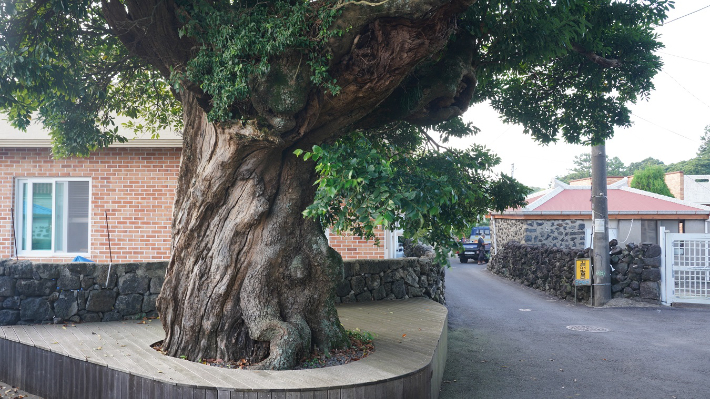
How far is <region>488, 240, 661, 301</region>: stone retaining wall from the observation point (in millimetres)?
13695

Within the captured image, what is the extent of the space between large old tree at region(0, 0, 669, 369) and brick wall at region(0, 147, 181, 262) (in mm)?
3201

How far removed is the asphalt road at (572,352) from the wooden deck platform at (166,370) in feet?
2.94

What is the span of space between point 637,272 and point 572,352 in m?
6.40

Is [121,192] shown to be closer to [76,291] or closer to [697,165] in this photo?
[76,291]

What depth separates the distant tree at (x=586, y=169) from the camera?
68.7 metres

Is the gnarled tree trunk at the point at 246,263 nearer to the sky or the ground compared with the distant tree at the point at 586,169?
nearer to the ground

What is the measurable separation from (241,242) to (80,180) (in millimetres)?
7038

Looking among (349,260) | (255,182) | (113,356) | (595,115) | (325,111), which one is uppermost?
(595,115)

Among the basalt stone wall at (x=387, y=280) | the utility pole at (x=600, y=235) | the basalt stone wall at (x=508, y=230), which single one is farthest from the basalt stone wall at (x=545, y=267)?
the basalt stone wall at (x=387, y=280)

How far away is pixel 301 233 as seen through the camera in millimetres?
6480

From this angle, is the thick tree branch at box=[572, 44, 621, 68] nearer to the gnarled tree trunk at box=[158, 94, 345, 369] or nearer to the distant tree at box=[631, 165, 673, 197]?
the gnarled tree trunk at box=[158, 94, 345, 369]

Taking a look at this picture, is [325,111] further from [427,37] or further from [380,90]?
[427,37]

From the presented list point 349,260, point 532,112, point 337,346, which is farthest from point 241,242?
point 532,112

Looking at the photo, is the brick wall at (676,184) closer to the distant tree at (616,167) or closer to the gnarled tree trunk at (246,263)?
the distant tree at (616,167)
